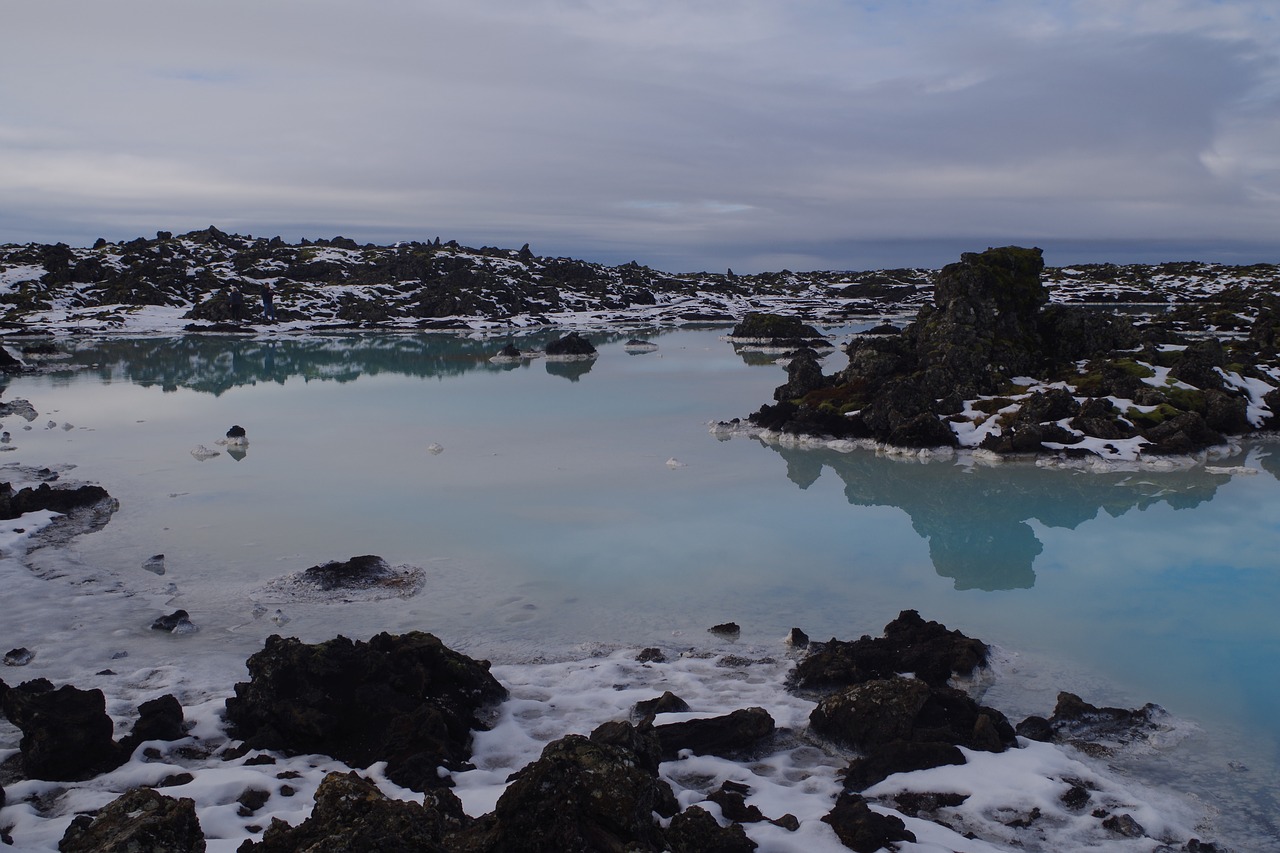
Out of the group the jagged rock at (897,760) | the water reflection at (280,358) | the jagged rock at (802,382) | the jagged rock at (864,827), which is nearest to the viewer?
the jagged rock at (864,827)

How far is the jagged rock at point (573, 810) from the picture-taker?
6.42 m

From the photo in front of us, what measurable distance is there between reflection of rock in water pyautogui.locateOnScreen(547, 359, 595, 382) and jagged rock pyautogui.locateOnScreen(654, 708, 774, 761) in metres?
38.1

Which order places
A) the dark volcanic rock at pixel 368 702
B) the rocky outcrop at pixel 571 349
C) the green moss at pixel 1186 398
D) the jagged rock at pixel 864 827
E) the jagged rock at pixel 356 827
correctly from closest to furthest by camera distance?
the jagged rock at pixel 356 827
the jagged rock at pixel 864 827
the dark volcanic rock at pixel 368 702
the green moss at pixel 1186 398
the rocky outcrop at pixel 571 349

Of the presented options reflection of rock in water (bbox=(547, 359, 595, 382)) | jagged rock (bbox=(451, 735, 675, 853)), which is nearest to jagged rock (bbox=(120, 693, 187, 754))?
jagged rock (bbox=(451, 735, 675, 853))

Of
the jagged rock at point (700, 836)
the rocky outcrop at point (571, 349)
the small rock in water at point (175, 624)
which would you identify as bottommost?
the small rock in water at point (175, 624)

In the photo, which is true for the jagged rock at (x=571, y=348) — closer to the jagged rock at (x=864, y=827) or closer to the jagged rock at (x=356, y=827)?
the jagged rock at (x=864, y=827)

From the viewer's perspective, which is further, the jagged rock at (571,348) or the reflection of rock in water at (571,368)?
the jagged rock at (571,348)

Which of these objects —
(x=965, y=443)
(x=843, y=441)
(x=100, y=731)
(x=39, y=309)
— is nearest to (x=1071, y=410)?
(x=965, y=443)

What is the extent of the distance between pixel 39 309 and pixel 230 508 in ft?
267

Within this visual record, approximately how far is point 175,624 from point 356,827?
28.2ft

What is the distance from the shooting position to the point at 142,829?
A: 6.15 m

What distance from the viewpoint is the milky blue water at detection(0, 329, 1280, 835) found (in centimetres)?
1288

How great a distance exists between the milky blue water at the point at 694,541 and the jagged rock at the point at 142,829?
6.08 metres

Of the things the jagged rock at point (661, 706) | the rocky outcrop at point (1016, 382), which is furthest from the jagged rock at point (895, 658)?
the rocky outcrop at point (1016, 382)
